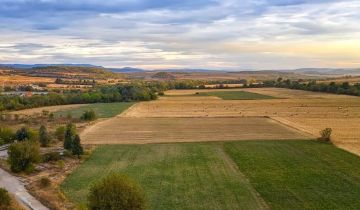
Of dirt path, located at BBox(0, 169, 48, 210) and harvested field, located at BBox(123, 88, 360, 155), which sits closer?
dirt path, located at BBox(0, 169, 48, 210)

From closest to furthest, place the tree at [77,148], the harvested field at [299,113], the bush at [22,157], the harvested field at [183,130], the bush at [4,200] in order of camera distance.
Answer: the bush at [4,200] → the bush at [22,157] → the tree at [77,148] → the harvested field at [183,130] → the harvested field at [299,113]

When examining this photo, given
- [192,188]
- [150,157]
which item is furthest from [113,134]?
[192,188]

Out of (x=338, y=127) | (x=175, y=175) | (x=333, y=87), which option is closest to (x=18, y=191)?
(x=175, y=175)

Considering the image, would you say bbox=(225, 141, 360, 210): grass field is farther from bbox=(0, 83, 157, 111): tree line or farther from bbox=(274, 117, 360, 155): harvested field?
bbox=(0, 83, 157, 111): tree line

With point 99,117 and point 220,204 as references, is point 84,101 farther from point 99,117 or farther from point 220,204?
point 220,204

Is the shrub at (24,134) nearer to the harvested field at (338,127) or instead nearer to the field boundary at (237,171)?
the field boundary at (237,171)

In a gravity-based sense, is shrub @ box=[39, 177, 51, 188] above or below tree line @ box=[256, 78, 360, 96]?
below

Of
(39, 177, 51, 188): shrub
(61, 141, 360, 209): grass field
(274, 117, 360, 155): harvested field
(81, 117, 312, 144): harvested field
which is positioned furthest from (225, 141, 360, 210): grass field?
(39, 177, 51, 188): shrub

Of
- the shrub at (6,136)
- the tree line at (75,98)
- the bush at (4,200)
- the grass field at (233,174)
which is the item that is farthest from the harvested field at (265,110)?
the bush at (4,200)
